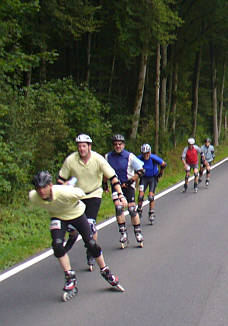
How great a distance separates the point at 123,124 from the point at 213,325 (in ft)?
63.6

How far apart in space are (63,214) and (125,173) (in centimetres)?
297

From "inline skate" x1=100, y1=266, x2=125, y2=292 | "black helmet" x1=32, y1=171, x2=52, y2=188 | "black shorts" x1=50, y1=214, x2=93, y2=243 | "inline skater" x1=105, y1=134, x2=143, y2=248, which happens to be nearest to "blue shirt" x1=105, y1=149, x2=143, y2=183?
"inline skater" x1=105, y1=134, x2=143, y2=248

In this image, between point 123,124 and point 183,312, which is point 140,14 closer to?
point 123,124

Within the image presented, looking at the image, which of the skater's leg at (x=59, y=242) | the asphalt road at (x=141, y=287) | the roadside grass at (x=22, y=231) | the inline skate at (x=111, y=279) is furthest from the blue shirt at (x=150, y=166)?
the skater's leg at (x=59, y=242)

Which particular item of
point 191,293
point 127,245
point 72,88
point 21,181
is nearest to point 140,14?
point 72,88

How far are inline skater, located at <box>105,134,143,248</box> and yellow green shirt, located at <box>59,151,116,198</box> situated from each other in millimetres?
1458

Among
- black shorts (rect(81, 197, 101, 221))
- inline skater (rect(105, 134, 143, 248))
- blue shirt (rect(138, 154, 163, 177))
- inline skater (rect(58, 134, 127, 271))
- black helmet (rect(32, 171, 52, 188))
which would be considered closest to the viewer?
black helmet (rect(32, 171, 52, 188))

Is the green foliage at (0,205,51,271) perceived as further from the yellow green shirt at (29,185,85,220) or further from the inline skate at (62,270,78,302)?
the yellow green shirt at (29,185,85,220)

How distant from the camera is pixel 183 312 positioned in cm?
567

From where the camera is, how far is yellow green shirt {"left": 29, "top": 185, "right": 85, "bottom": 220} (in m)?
6.08

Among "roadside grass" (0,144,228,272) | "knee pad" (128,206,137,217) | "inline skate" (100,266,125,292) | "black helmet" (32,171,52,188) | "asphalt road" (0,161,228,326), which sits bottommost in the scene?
"roadside grass" (0,144,228,272)

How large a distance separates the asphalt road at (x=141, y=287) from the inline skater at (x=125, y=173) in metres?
0.32

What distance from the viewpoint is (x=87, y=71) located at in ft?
75.3

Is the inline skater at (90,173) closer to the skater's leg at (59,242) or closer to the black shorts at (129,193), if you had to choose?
the skater's leg at (59,242)
